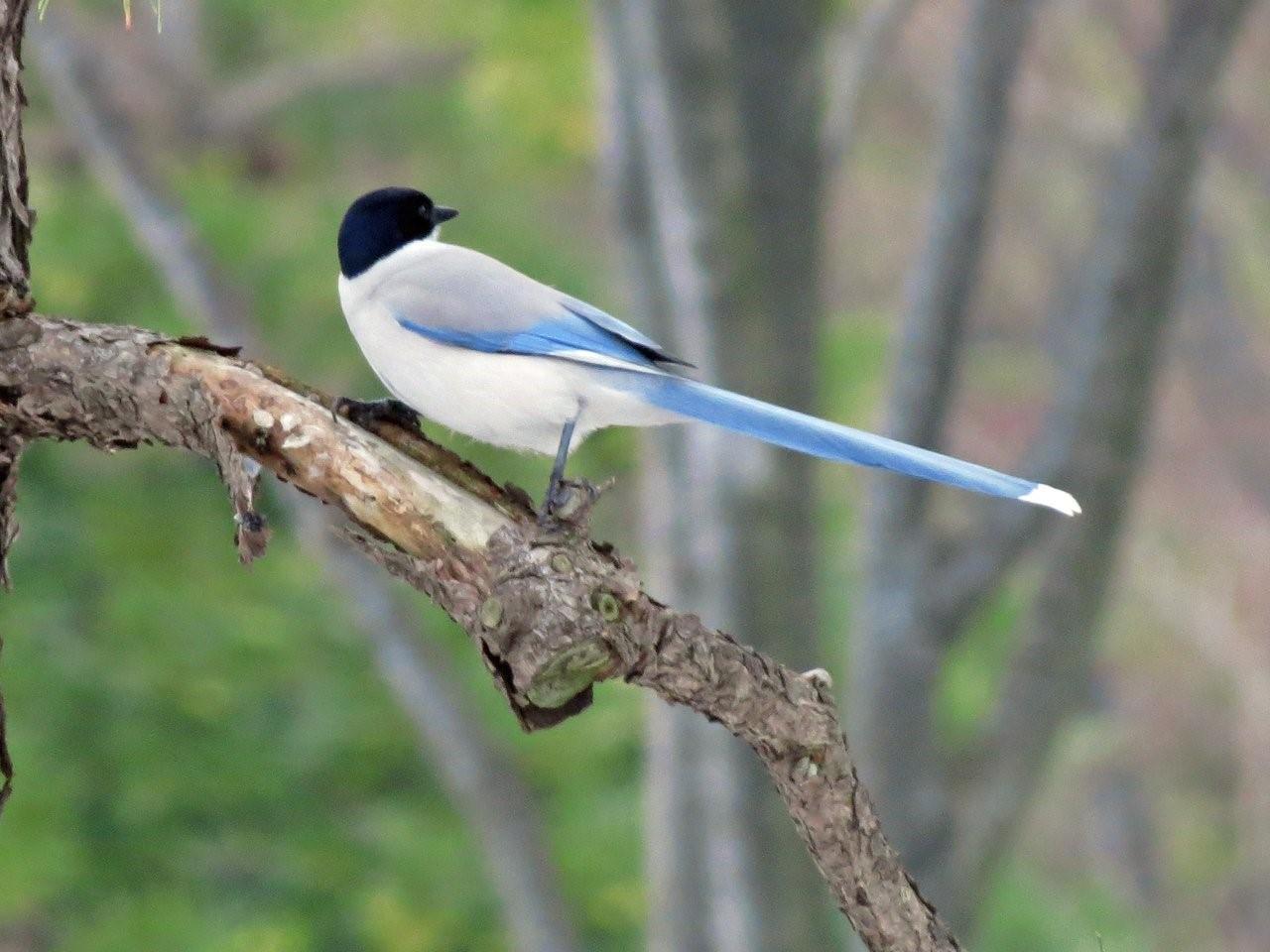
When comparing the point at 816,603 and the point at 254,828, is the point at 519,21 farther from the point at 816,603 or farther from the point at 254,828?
the point at 254,828

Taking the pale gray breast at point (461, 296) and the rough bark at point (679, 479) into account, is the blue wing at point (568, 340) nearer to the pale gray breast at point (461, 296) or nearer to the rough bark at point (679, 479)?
the pale gray breast at point (461, 296)

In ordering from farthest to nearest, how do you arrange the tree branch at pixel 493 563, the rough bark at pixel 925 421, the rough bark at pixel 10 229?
the rough bark at pixel 925 421
the rough bark at pixel 10 229
the tree branch at pixel 493 563

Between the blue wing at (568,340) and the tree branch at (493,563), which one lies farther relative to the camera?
the blue wing at (568,340)

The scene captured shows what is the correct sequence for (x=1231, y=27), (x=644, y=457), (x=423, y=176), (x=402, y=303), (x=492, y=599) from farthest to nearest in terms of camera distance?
1. (x=423, y=176)
2. (x=644, y=457)
3. (x=1231, y=27)
4. (x=402, y=303)
5. (x=492, y=599)

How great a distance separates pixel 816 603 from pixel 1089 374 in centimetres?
112

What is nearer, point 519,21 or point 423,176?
point 519,21

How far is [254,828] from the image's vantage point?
8445mm

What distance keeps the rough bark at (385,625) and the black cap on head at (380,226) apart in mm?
A: 3589

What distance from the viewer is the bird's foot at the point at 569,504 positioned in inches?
91.0

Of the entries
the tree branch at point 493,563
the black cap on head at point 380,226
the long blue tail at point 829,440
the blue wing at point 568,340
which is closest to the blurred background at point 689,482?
the black cap on head at point 380,226

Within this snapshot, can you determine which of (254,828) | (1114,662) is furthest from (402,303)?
(1114,662)

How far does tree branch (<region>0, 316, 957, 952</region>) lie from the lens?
220cm

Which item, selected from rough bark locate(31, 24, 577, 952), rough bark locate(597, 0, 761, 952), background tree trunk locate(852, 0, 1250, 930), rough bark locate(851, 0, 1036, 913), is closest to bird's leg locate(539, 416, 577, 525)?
rough bark locate(597, 0, 761, 952)

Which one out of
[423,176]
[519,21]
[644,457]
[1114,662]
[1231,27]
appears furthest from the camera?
[1114,662]
